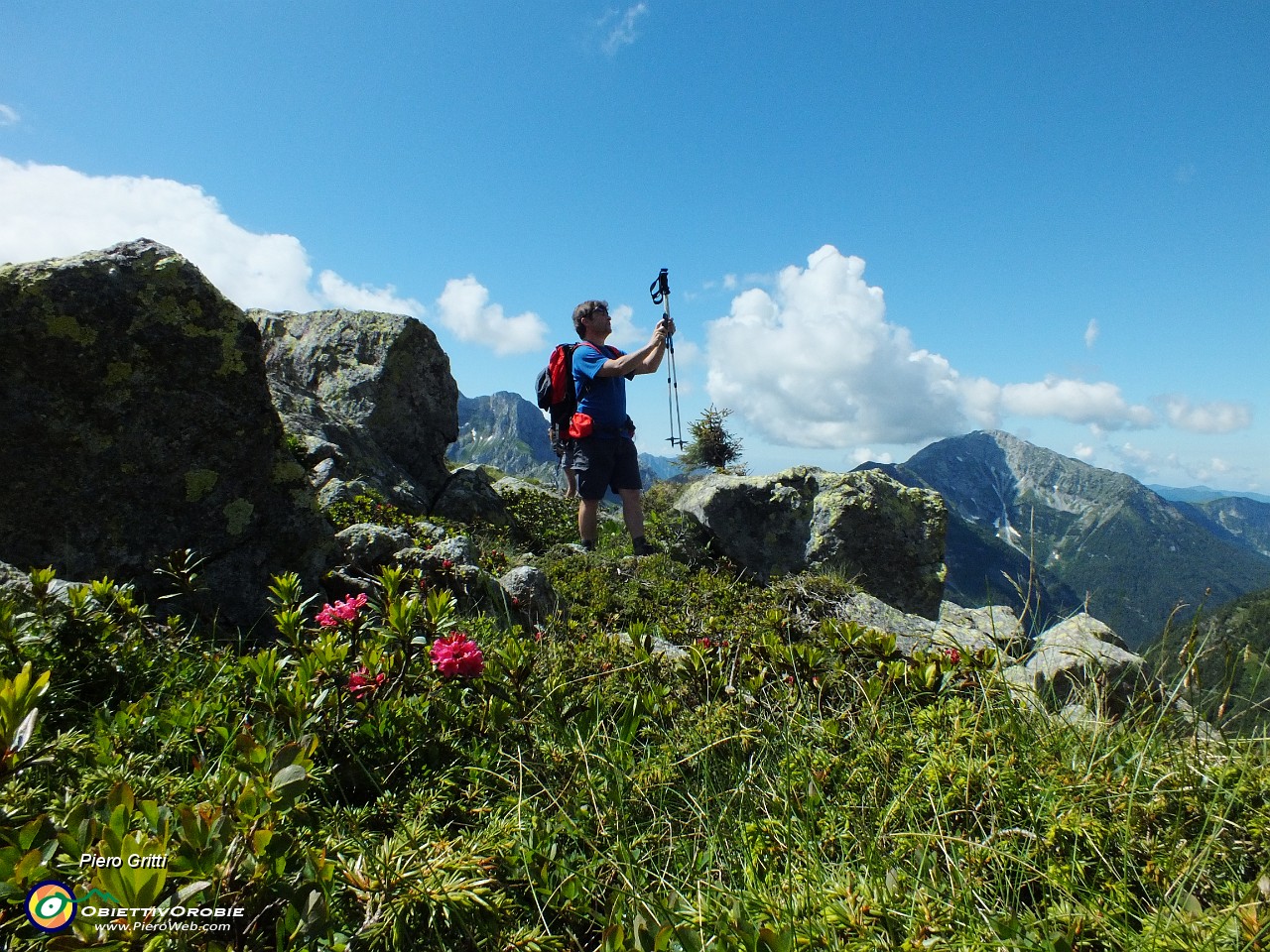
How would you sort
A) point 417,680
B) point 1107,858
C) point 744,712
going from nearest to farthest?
1. point 1107,858
2. point 417,680
3. point 744,712

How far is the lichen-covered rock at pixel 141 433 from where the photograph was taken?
4523 millimetres

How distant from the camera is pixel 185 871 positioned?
1.37 metres

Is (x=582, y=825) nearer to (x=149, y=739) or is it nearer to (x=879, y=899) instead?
(x=879, y=899)

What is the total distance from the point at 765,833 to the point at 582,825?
68cm

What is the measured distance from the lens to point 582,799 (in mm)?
2406

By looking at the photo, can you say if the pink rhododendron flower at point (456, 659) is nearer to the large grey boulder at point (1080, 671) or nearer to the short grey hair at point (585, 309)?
the large grey boulder at point (1080, 671)

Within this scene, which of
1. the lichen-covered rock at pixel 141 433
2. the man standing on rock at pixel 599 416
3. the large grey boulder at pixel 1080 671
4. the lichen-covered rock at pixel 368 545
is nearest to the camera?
the large grey boulder at pixel 1080 671

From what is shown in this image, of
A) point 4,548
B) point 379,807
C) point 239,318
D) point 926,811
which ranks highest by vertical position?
point 239,318

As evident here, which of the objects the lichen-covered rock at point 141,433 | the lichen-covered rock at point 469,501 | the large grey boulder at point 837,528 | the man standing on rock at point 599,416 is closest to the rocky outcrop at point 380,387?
the lichen-covered rock at point 469,501

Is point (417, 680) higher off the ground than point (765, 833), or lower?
higher

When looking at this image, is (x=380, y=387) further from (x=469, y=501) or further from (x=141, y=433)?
(x=141, y=433)

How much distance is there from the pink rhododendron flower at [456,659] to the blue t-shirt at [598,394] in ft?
19.1

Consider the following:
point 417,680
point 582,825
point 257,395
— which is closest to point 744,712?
point 582,825

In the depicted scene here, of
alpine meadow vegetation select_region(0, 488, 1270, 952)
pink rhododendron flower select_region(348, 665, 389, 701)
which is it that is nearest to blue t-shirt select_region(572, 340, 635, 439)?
alpine meadow vegetation select_region(0, 488, 1270, 952)
